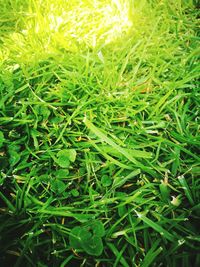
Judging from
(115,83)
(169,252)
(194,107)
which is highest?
(115,83)

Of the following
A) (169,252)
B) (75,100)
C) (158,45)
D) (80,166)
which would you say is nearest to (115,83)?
(75,100)

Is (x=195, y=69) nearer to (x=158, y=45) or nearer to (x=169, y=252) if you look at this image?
(x=158, y=45)

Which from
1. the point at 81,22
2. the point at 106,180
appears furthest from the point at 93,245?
the point at 81,22

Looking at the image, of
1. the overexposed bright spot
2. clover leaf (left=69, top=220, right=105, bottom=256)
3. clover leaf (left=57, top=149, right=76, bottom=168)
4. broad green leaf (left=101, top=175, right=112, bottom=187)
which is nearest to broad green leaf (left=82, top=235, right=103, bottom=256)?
clover leaf (left=69, top=220, right=105, bottom=256)

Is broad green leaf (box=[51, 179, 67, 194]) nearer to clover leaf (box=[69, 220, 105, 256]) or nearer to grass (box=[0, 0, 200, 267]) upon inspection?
grass (box=[0, 0, 200, 267])

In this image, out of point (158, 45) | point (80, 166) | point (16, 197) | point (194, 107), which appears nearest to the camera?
point (16, 197)

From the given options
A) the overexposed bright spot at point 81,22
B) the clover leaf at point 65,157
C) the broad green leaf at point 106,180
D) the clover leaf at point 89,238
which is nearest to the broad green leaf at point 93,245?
the clover leaf at point 89,238

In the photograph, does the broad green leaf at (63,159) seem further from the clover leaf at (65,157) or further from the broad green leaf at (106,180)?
the broad green leaf at (106,180)

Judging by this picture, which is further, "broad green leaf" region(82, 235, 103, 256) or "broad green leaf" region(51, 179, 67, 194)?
"broad green leaf" region(51, 179, 67, 194)
